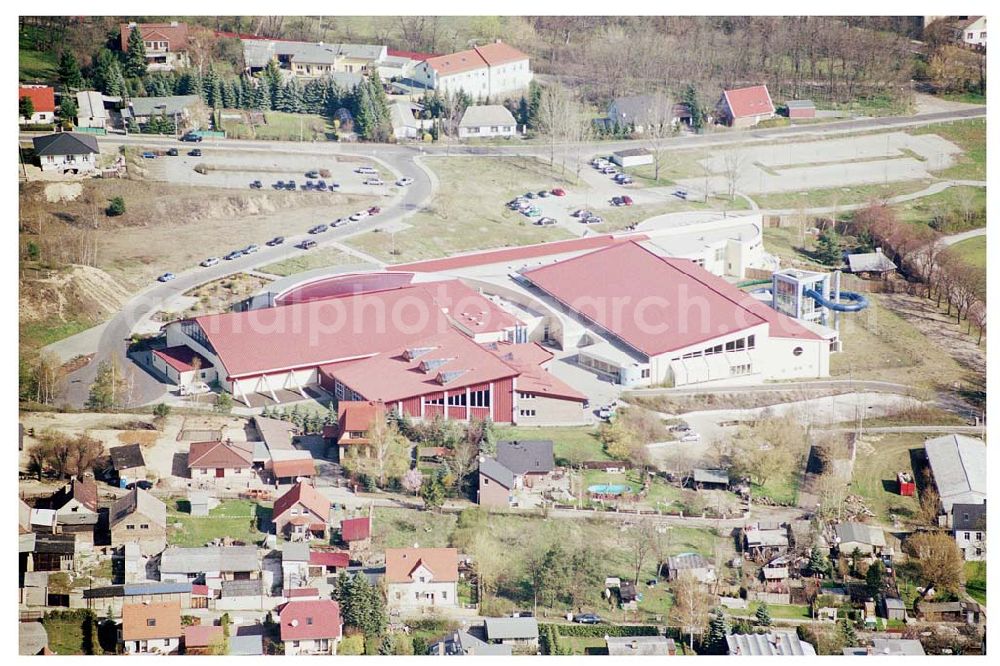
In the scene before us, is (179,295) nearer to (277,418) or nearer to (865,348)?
(277,418)

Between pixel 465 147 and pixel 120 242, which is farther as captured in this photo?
pixel 465 147

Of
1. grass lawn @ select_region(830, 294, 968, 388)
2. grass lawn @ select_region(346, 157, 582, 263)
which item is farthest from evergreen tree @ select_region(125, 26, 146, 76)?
grass lawn @ select_region(830, 294, 968, 388)

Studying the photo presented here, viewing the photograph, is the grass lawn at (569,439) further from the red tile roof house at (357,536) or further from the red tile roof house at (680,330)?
the red tile roof house at (357,536)

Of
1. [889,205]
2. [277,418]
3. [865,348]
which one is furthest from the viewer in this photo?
[889,205]

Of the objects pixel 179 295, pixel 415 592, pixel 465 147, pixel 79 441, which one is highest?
pixel 465 147

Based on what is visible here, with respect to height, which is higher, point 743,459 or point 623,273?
point 623,273

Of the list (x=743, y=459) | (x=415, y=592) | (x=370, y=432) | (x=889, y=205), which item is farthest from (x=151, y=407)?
(x=889, y=205)

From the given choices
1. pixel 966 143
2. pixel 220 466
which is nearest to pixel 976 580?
pixel 220 466
